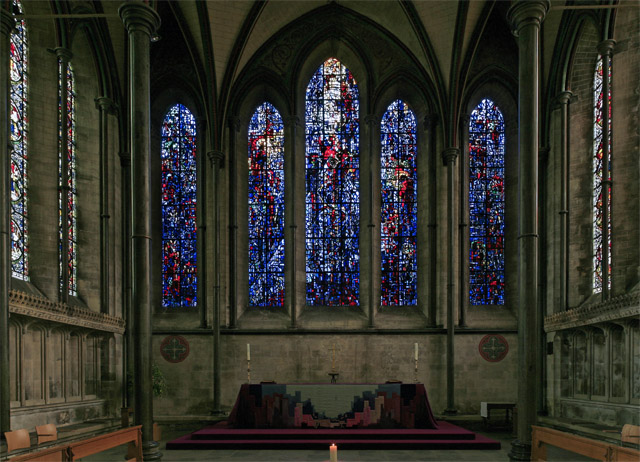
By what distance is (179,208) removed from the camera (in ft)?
55.7

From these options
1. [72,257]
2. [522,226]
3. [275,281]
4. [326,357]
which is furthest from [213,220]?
[522,226]

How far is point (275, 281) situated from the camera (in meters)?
16.7

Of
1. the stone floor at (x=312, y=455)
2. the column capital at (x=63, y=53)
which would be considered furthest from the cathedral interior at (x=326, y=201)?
the stone floor at (x=312, y=455)

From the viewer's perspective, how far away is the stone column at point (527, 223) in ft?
26.3

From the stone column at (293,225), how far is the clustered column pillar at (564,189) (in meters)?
7.36

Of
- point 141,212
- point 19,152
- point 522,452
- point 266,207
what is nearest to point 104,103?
point 19,152

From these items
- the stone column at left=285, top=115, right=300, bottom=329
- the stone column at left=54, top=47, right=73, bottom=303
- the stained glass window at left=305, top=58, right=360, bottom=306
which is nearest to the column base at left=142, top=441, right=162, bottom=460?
the stone column at left=54, top=47, right=73, bottom=303

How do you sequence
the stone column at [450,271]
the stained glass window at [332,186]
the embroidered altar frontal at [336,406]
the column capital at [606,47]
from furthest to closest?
the stained glass window at [332,186] → the stone column at [450,271] → the column capital at [606,47] → the embroidered altar frontal at [336,406]

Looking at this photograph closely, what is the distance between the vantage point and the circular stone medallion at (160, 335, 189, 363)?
51.8 ft

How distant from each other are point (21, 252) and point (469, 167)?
12598 millimetres

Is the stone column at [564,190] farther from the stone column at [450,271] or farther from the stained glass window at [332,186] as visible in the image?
the stained glass window at [332,186]

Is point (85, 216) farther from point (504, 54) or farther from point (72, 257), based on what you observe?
point (504, 54)

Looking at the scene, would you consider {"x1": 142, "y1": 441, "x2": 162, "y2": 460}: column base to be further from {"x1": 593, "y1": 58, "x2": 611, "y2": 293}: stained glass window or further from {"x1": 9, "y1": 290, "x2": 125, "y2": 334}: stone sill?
{"x1": 593, "y1": 58, "x2": 611, "y2": 293}: stained glass window

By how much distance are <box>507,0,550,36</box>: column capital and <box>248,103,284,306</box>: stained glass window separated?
9651mm
